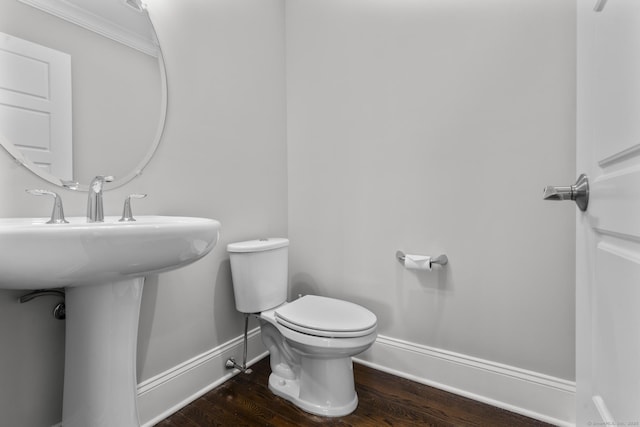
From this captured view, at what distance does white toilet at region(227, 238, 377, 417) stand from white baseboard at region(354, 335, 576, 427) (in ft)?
1.16

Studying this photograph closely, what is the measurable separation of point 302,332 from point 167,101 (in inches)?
45.4

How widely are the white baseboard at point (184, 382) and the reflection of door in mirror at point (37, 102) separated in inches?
35.7

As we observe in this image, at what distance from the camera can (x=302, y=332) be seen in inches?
51.9

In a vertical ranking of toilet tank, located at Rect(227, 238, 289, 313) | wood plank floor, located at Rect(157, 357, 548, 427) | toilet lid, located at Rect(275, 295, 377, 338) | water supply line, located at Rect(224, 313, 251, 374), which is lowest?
wood plank floor, located at Rect(157, 357, 548, 427)

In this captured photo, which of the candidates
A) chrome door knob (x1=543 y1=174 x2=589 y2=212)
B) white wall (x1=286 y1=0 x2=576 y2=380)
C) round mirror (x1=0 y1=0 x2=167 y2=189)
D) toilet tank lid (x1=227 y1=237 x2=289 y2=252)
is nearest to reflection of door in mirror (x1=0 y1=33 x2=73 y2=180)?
round mirror (x1=0 y1=0 x2=167 y2=189)

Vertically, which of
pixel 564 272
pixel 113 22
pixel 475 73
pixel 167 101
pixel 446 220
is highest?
pixel 113 22

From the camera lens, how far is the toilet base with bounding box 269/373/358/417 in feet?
4.47

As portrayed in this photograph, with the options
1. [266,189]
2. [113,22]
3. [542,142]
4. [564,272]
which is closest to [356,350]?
[564,272]

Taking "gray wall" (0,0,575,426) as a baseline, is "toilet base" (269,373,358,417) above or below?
below

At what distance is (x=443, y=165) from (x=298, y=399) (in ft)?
4.23

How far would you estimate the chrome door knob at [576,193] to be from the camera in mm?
626

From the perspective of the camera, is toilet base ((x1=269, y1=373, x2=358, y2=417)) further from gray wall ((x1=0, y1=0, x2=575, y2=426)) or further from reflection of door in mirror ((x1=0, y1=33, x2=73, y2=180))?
reflection of door in mirror ((x1=0, y1=33, x2=73, y2=180))

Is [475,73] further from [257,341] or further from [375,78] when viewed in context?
[257,341]

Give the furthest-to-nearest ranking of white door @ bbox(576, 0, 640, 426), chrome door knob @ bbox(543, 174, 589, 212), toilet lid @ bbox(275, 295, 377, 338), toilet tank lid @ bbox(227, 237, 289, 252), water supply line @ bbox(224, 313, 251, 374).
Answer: water supply line @ bbox(224, 313, 251, 374), toilet tank lid @ bbox(227, 237, 289, 252), toilet lid @ bbox(275, 295, 377, 338), chrome door knob @ bbox(543, 174, 589, 212), white door @ bbox(576, 0, 640, 426)
